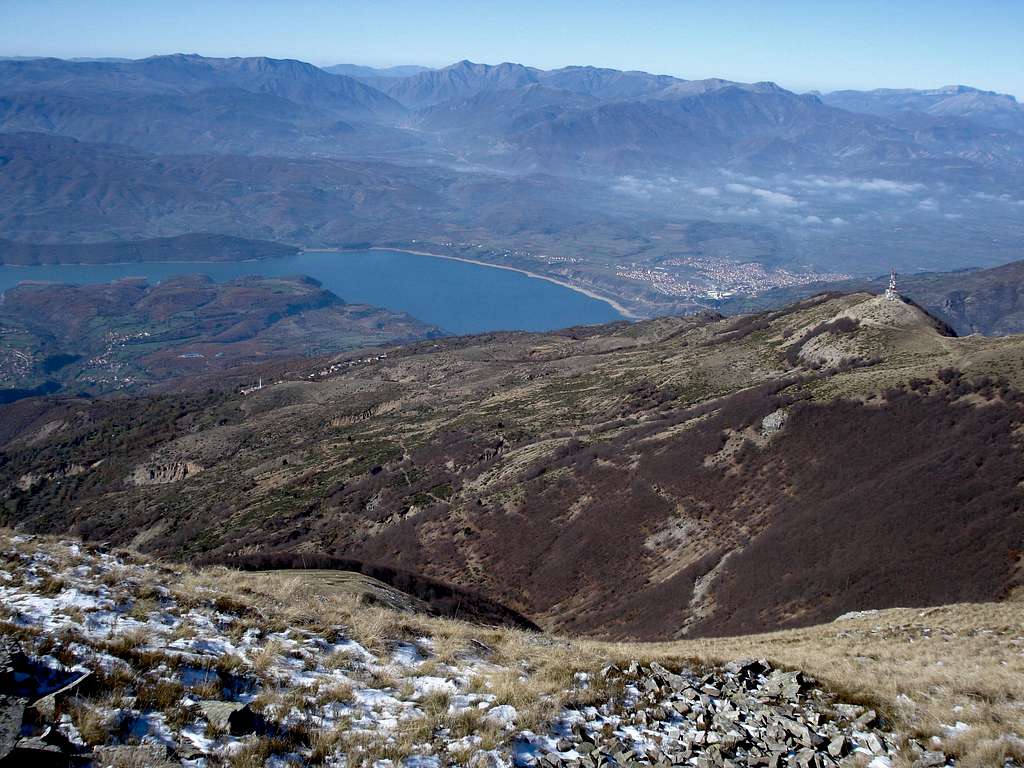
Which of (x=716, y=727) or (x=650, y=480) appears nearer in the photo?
(x=716, y=727)

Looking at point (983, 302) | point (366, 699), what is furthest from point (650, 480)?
point (983, 302)

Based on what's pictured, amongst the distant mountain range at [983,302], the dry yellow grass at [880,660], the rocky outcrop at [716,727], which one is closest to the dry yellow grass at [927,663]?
the dry yellow grass at [880,660]

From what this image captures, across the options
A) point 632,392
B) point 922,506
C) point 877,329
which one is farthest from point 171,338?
point 922,506

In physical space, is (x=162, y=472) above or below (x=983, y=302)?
below

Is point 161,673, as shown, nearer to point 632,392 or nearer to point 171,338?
point 632,392


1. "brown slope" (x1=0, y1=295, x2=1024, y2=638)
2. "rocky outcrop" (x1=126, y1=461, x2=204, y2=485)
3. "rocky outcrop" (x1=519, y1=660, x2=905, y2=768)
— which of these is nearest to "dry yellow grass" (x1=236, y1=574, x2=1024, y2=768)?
"rocky outcrop" (x1=519, y1=660, x2=905, y2=768)

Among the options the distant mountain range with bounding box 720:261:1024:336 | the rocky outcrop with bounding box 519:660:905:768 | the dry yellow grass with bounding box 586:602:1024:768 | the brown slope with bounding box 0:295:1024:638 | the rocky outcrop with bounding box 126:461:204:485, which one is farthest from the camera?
the distant mountain range with bounding box 720:261:1024:336

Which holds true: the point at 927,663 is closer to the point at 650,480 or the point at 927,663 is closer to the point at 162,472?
the point at 650,480

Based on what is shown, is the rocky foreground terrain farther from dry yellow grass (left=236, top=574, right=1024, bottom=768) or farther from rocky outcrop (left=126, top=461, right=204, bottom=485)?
rocky outcrop (left=126, top=461, right=204, bottom=485)
